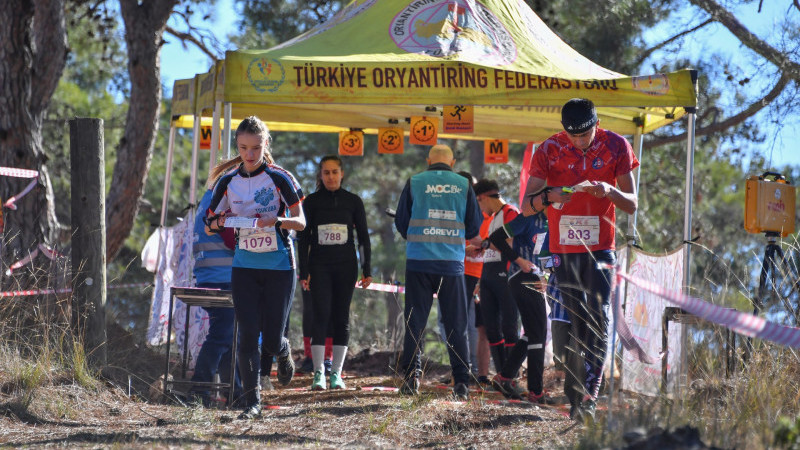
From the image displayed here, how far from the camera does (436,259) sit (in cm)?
750

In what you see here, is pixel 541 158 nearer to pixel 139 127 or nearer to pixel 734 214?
pixel 139 127

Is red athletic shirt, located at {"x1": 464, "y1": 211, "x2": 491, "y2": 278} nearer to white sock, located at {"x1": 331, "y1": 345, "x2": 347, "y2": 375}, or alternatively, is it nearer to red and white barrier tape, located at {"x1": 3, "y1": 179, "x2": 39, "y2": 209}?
white sock, located at {"x1": 331, "y1": 345, "x2": 347, "y2": 375}

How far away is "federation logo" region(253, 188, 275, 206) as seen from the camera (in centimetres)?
620

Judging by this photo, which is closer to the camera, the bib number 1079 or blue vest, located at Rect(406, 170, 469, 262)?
the bib number 1079

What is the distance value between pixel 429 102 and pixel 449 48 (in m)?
0.67

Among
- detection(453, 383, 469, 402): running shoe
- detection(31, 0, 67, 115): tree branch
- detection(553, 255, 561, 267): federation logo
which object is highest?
detection(31, 0, 67, 115): tree branch

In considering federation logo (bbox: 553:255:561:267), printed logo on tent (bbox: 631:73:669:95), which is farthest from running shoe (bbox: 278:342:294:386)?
printed logo on tent (bbox: 631:73:669:95)

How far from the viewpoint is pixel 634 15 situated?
13.3 m

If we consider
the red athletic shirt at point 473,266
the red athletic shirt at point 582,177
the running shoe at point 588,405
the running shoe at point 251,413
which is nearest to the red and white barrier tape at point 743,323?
the running shoe at point 588,405

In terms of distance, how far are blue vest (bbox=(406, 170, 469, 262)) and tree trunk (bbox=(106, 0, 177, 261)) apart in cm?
533

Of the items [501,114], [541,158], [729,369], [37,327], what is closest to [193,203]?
[37,327]

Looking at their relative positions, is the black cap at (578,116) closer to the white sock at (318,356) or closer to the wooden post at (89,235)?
the white sock at (318,356)

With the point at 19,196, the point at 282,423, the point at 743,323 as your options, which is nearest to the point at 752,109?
the point at 282,423

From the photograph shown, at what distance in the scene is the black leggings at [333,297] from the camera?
7.98 m
